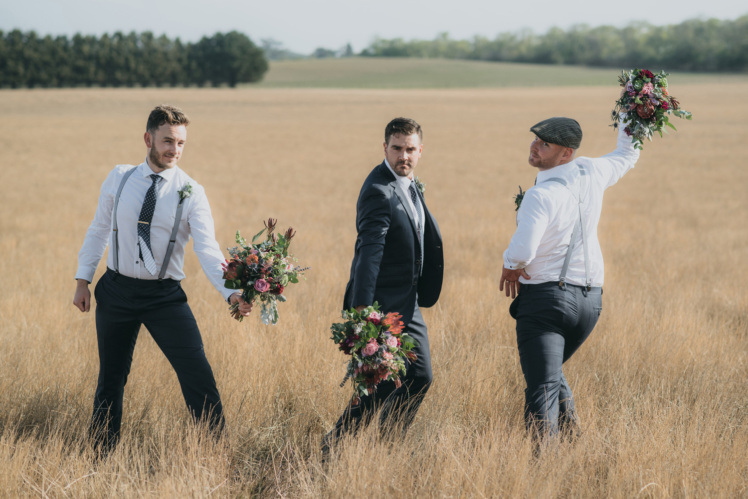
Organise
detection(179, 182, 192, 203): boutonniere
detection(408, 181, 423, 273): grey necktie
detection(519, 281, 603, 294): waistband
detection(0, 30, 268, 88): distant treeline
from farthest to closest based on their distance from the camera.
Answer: detection(0, 30, 268, 88): distant treeline < detection(408, 181, 423, 273): grey necktie < detection(179, 182, 192, 203): boutonniere < detection(519, 281, 603, 294): waistband

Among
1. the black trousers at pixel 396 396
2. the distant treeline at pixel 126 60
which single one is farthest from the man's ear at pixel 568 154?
the distant treeline at pixel 126 60

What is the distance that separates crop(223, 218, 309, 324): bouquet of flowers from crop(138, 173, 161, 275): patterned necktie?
1.49ft

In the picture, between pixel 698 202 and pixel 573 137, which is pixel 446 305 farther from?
pixel 698 202

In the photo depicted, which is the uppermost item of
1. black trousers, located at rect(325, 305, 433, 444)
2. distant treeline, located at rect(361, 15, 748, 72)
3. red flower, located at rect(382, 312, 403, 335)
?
distant treeline, located at rect(361, 15, 748, 72)

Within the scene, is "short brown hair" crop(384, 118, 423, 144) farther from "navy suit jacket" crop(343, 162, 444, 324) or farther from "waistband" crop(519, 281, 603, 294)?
"waistband" crop(519, 281, 603, 294)

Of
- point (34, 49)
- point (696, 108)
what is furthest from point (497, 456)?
point (34, 49)

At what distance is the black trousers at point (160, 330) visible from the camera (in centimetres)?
405

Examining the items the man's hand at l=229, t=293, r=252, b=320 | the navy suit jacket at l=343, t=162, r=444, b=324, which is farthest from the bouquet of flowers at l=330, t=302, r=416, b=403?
the man's hand at l=229, t=293, r=252, b=320

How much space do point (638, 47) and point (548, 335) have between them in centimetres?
16959

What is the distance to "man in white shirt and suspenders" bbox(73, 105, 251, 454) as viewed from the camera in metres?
4.05

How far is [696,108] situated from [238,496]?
5847 cm

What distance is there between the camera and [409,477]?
3779mm

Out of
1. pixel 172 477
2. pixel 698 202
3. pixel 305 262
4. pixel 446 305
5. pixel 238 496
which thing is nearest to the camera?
pixel 172 477

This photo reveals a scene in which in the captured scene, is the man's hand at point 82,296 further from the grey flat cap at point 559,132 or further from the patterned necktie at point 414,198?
the grey flat cap at point 559,132
